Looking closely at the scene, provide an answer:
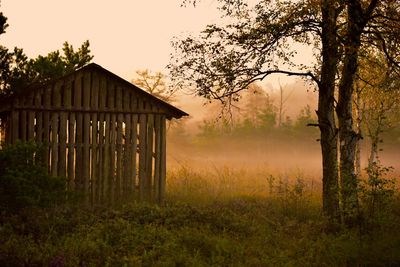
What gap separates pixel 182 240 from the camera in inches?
365

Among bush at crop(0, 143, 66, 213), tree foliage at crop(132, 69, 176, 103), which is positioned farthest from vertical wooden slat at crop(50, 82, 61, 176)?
tree foliage at crop(132, 69, 176, 103)

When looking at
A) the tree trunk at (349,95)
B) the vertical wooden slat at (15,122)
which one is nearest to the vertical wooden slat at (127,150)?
the vertical wooden slat at (15,122)

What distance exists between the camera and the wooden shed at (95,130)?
13469 mm

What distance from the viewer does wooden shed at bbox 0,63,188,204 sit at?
44.2 ft

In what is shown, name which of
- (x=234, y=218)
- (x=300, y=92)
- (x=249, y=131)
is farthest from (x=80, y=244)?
(x=300, y=92)

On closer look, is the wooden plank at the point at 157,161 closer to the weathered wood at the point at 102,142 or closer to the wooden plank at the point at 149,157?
the wooden plank at the point at 149,157

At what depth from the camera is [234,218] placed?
11.3m

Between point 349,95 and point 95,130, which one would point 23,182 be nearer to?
point 95,130

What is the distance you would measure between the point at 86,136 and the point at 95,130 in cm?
34

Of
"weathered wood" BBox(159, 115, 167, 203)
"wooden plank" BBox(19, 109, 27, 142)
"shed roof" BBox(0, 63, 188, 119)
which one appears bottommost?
"weathered wood" BBox(159, 115, 167, 203)

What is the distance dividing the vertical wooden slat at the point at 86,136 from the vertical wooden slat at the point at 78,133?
101 millimetres

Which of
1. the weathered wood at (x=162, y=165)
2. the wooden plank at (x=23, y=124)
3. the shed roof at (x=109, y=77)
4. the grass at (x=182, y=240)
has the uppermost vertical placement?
the shed roof at (x=109, y=77)

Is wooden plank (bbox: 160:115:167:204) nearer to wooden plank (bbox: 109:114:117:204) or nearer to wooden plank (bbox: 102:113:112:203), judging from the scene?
wooden plank (bbox: 109:114:117:204)

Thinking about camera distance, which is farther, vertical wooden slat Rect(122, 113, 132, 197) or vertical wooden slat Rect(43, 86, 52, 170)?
vertical wooden slat Rect(122, 113, 132, 197)
